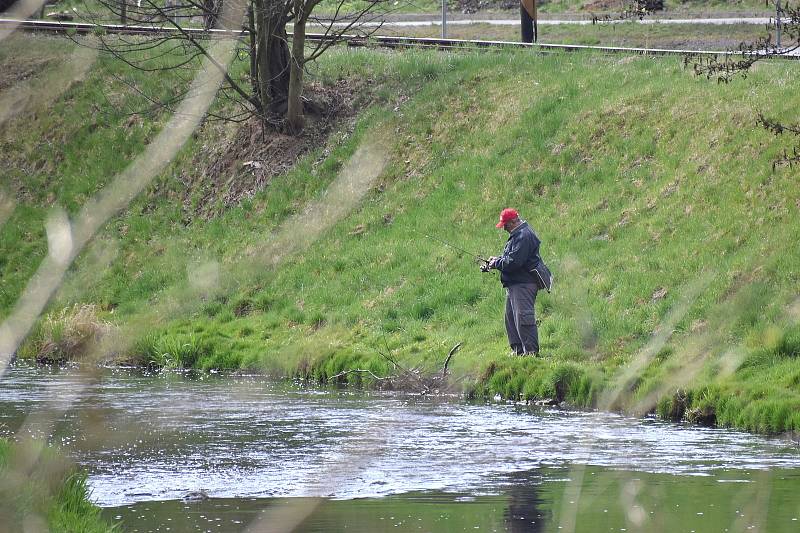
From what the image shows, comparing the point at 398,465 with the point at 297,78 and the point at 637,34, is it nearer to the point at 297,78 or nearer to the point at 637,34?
the point at 297,78

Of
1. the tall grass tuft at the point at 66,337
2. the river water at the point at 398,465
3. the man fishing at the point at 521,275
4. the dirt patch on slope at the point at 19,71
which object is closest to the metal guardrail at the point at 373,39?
the dirt patch on slope at the point at 19,71

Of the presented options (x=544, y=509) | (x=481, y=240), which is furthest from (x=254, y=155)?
(x=544, y=509)

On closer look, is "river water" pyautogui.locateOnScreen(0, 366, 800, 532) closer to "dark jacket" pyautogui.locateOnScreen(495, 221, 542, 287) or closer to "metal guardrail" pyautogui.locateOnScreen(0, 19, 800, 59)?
"dark jacket" pyautogui.locateOnScreen(495, 221, 542, 287)

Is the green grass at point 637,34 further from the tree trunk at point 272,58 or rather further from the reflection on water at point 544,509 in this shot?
the reflection on water at point 544,509

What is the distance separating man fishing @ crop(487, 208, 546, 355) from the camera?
631 inches

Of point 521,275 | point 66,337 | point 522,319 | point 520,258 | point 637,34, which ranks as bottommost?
point 66,337

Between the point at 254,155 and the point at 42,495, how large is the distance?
19004 millimetres

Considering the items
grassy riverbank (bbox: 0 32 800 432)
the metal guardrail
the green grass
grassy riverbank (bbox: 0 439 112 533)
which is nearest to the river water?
grassy riverbank (bbox: 0 439 112 533)

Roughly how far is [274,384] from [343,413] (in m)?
3.31

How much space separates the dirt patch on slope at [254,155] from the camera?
27.0 metres

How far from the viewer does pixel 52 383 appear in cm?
1842

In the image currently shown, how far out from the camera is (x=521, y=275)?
16.3 metres

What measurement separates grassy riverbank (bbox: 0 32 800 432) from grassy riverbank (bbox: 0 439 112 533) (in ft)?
22.5

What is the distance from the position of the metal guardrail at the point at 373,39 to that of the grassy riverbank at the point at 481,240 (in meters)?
0.58
